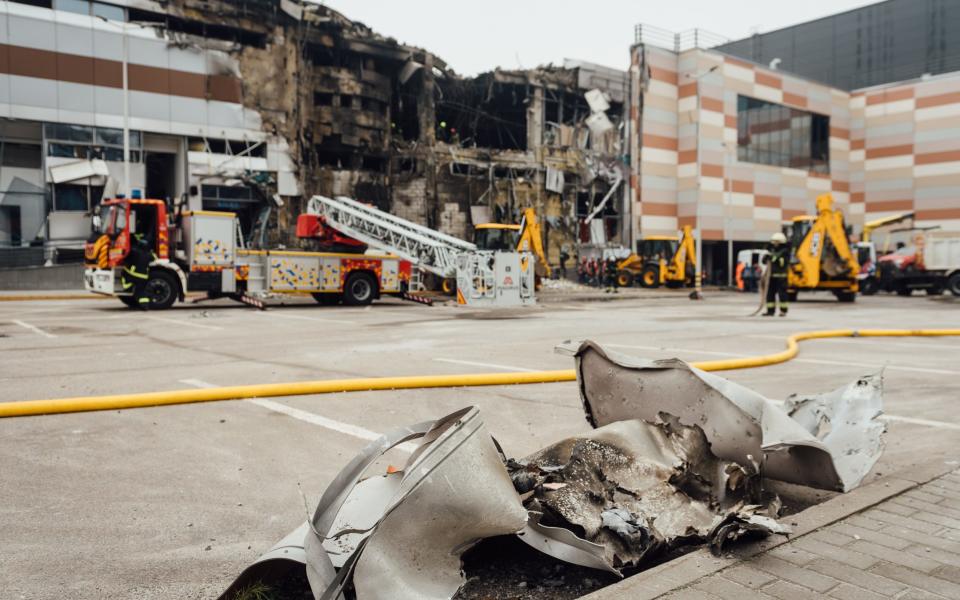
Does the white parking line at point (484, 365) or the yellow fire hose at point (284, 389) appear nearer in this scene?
the yellow fire hose at point (284, 389)

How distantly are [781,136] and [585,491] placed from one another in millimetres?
50095

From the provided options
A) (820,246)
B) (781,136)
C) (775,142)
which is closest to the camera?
(820,246)

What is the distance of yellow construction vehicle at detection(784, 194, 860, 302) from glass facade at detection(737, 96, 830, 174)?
23.7m

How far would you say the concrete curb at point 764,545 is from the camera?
8.04 feet

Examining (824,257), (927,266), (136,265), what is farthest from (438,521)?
(927,266)

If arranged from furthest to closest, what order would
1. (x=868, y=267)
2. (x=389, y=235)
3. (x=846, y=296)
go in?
(x=868, y=267)
(x=846, y=296)
(x=389, y=235)

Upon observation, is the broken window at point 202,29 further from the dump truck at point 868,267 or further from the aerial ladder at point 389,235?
the dump truck at point 868,267

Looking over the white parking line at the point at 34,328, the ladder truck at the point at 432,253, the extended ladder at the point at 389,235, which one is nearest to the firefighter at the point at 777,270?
the ladder truck at the point at 432,253

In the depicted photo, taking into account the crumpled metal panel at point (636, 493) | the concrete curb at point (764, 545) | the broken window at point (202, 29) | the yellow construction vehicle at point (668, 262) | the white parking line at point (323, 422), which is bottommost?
the white parking line at point (323, 422)

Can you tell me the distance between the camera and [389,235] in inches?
858

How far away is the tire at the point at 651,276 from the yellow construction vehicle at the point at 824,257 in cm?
1113

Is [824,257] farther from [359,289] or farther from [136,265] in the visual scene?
[136,265]

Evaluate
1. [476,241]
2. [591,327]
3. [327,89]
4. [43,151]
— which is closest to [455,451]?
[591,327]

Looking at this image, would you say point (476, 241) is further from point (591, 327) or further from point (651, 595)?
point (651, 595)
